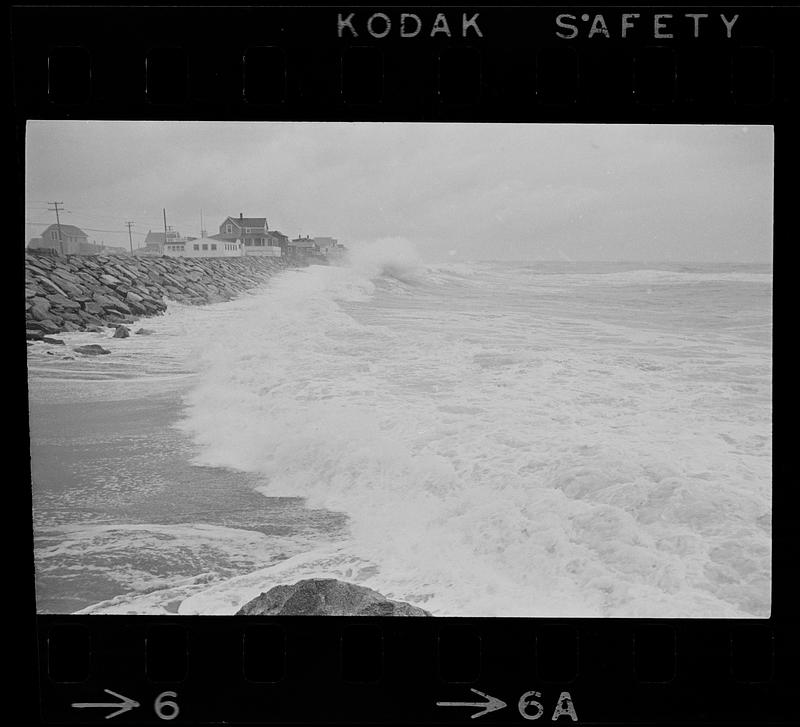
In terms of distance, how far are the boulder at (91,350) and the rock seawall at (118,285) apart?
73 millimetres

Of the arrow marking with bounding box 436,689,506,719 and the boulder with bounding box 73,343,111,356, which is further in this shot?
the boulder with bounding box 73,343,111,356

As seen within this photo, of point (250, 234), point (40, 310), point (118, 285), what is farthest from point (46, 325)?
point (250, 234)

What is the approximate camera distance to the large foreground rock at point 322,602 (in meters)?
2.73

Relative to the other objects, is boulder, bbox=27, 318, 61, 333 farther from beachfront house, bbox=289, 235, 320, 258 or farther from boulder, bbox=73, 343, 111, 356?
beachfront house, bbox=289, 235, 320, 258

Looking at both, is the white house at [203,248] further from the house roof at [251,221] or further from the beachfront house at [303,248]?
the beachfront house at [303,248]

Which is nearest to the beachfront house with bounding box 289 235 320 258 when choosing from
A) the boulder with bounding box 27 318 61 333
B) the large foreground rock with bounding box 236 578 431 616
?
the boulder with bounding box 27 318 61 333

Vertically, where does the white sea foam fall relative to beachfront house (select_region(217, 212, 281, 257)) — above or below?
below

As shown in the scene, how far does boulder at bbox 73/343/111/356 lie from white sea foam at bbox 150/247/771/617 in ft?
1.32

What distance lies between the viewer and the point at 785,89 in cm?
271

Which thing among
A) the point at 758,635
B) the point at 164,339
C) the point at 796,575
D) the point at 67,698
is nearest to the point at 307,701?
the point at 67,698

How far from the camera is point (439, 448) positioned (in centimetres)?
280

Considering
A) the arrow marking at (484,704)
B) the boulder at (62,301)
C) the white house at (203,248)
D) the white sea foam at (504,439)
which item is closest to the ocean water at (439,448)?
the white sea foam at (504,439)

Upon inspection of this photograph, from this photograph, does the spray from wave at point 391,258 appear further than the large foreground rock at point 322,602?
Yes

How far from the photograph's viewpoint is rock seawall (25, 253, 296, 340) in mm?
2814
